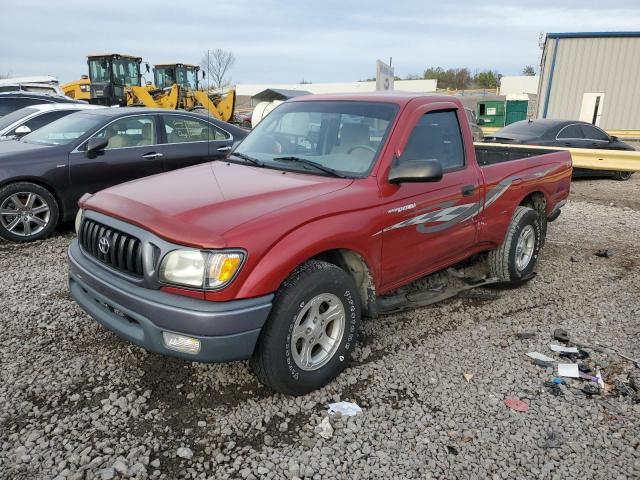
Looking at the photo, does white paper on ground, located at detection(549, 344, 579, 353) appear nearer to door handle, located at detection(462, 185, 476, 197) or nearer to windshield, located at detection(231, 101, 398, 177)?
door handle, located at detection(462, 185, 476, 197)

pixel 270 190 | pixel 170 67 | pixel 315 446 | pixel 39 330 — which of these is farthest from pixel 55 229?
pixel 170 67

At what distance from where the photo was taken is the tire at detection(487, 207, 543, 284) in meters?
4.89

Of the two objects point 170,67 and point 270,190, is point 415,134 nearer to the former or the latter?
point 270,190

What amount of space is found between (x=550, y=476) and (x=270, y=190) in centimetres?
220

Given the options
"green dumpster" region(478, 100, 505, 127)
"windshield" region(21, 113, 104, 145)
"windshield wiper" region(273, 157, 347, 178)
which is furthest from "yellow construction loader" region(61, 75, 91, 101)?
"windshield wiper" region(273, 157, 347, 178)

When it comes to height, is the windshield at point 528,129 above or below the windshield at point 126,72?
below

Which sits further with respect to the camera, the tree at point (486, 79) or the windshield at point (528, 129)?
the tree at point (486, 79)

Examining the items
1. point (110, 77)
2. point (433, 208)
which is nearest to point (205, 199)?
point (433, 208)

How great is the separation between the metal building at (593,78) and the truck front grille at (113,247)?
23203mm

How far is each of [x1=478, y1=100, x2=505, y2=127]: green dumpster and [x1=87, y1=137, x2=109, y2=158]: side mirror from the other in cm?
2240

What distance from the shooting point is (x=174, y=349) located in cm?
276

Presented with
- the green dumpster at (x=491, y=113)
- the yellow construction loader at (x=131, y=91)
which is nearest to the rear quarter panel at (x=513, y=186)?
the yellow construction loader at (x=131, y=91)

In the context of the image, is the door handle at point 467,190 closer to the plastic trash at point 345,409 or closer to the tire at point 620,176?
the plastic trash at point 345,409

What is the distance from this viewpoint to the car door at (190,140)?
7.31m
